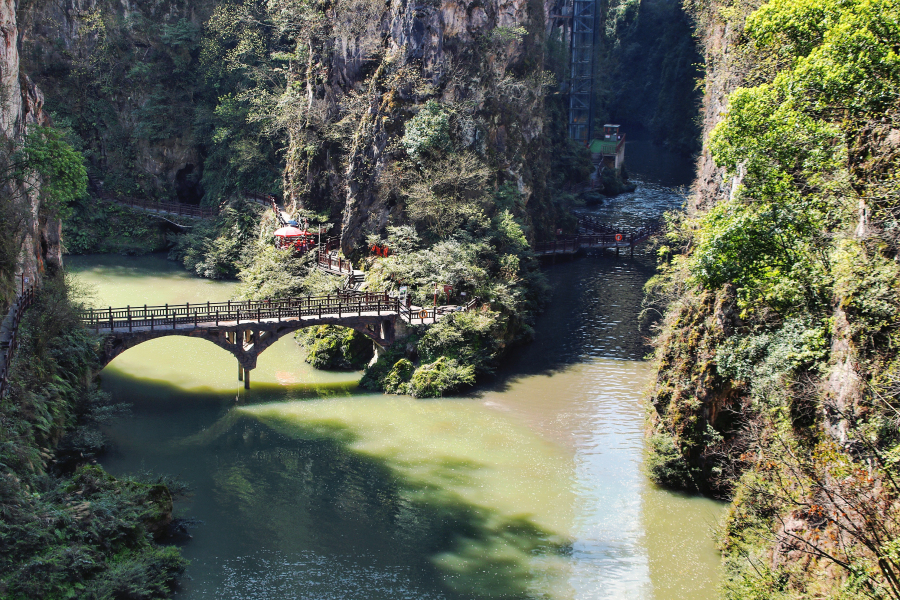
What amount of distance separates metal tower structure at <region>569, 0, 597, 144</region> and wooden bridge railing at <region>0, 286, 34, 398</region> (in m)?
61.2

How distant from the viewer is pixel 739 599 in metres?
17.4

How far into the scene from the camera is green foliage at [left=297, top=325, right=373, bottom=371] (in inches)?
1455

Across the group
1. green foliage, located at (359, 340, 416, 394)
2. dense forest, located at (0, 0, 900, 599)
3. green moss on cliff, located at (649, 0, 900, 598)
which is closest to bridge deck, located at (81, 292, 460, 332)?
dense forest, located at (0, 0, 900, 599)

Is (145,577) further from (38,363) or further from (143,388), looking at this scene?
(143,388)

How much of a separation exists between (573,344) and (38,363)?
23958 millimetres

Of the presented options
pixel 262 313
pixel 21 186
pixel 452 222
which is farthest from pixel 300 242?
pixel 21 186

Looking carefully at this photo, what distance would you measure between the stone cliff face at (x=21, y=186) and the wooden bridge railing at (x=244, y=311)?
9.89 ft

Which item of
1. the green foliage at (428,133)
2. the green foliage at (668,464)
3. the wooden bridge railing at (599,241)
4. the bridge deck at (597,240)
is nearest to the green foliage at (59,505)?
the green foliage at (668,464)

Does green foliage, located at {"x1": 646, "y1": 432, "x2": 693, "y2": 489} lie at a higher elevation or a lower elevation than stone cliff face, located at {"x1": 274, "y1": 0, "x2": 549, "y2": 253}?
lower

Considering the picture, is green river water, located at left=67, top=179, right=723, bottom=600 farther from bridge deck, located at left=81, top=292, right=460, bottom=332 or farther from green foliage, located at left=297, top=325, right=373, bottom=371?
bridge deck, located at left=81, top=292, right=460, bottom=332

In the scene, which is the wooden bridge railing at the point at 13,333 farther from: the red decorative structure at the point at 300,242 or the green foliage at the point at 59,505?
the red decorative structure at the point at 300,242

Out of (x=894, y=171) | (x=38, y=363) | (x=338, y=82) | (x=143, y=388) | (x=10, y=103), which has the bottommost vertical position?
(x=143, y=388)

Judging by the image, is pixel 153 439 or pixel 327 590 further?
pixel 153 439

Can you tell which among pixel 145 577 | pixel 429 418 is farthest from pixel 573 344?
pixel 145 577
